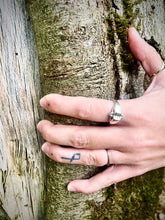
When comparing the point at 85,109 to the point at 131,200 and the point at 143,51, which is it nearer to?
the point at 143,51

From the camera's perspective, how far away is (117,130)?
3.20 feet

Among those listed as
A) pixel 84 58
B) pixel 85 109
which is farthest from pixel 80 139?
pixel 84 58

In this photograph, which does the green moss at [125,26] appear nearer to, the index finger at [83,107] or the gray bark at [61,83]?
the gray bark at [61,83]

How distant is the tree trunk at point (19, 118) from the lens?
1205 mm

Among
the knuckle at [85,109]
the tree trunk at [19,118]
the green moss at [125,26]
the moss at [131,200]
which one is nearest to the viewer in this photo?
the knuckle at [85,109]

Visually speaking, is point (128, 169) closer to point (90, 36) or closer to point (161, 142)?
point (161, 142)

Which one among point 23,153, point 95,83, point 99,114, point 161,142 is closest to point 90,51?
point 95,83

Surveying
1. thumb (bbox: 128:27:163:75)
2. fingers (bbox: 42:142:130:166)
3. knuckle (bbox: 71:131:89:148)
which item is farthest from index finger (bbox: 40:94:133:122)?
thumb (bbox: 128:27:163:75)

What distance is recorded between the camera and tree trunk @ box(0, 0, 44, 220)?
121 cm

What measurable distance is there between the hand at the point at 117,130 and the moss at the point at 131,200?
0.44m

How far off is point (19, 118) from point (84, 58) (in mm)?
721

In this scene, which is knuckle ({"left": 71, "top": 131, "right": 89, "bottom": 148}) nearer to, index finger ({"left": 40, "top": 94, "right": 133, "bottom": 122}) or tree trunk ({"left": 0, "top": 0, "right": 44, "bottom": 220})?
index finger ({"left": 40, "top": 94, "right": 133, "bottom": 122})

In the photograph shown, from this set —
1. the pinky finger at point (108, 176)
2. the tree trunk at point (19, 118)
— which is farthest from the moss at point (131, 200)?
the tree trunk at point (19, 118)

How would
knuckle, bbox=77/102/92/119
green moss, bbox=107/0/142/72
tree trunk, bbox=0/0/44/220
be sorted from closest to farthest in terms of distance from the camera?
knuckle, bbox=77/102/92/119, green moss, bbox=107/0/142/72, tree trunk, bbox=0/0/44/220
